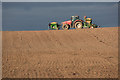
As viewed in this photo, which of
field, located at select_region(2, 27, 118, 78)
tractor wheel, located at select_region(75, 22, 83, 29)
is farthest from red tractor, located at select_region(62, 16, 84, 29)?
field, located at select_region(2, 27, 118, 78)

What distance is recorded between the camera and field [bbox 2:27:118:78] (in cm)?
984

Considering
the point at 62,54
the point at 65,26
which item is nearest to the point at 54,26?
the point at 65,26

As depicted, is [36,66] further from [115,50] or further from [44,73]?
[115,50]

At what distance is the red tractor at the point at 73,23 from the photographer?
23.3m

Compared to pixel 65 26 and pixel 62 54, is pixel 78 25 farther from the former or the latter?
pixel 62 54

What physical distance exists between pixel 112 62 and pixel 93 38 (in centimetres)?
776

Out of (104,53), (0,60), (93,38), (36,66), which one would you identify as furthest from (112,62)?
(93,38)

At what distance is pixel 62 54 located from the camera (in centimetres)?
1447

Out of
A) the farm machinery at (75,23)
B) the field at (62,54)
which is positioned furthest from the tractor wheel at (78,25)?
the field at (62,54)

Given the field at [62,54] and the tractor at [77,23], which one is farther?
the tractor at [77,23]

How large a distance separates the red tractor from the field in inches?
53.1

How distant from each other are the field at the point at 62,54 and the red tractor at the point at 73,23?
1.35m

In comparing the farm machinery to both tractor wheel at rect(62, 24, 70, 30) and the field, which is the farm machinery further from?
the field

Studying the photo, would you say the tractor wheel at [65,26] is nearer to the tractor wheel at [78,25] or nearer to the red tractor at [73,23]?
the red tractor at [73,23]
